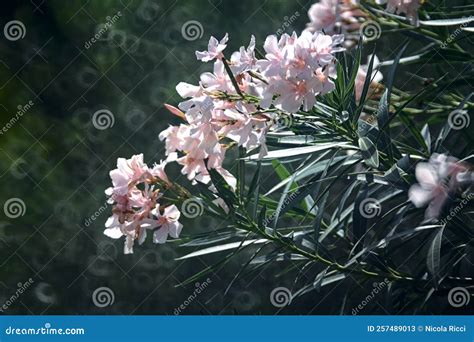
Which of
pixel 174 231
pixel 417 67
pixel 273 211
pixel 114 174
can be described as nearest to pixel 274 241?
pixel 273 211

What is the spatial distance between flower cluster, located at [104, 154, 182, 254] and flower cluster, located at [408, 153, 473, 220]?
0.48m

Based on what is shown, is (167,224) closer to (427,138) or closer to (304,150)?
(304,150)

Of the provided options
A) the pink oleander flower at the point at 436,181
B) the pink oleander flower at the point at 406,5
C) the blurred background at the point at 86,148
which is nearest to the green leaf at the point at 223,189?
the pink oleander flower at the point at 436,181

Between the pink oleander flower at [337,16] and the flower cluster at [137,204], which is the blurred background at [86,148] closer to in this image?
the pink oleander flower at [337,16]

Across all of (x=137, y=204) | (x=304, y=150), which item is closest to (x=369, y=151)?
(x=304, y=150)

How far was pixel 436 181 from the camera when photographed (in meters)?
1.60

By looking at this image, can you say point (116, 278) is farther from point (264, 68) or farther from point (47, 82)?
point (264, 68)

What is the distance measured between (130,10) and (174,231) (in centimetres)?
136

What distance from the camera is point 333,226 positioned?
6.02ft

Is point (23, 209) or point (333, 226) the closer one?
point (333, 226)

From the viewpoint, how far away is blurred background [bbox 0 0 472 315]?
2.89 m

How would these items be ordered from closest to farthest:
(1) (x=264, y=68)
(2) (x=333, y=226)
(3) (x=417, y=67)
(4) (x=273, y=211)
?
(1) (x=264, y=68) → (2) (x=333, y=226) → (4) (x=273, y=211) → (3) (x=417, y=67)

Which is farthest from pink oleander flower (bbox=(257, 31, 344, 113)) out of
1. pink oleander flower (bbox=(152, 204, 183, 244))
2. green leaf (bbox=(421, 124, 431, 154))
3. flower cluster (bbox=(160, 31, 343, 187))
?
green leaf (bbox=(421, 124, 431, 154))

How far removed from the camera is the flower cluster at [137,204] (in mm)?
1672
